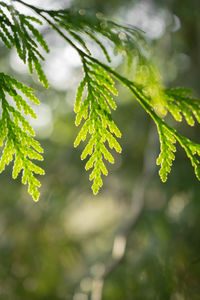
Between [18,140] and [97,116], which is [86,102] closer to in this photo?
[97,116]

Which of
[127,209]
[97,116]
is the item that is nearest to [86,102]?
[97,116]

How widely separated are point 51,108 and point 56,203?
9.11 feet

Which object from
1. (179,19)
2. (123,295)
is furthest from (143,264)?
(179,19)

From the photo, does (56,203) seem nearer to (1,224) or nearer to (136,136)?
(1,224)

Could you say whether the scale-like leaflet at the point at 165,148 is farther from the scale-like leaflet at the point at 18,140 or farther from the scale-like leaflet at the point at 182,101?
the scale-like leaflet at the point at 18,140

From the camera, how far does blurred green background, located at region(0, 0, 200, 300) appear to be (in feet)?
11.6

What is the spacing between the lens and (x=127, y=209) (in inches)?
220

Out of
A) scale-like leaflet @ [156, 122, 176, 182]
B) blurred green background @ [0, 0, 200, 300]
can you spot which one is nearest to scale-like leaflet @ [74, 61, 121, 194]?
scale-like leaflet @ [156, 122, 176, 182]

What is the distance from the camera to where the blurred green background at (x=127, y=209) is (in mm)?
3547

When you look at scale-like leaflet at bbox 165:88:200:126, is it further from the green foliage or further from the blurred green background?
the blurred green background

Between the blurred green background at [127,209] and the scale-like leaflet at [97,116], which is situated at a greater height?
the scale-like leaflet at [97,116]

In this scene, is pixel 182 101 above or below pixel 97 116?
below

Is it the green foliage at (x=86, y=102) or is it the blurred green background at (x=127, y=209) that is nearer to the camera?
the green foliage at (x=86, y=102)

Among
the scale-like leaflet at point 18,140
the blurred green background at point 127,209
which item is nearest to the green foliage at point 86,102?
the scale-like leaflet at point 18,140
